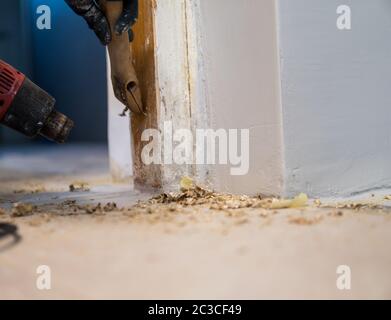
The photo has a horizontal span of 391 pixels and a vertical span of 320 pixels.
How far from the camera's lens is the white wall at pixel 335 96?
1445 millimetres

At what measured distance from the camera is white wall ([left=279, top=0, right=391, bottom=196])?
4.74ft

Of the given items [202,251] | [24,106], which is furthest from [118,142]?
[202,251]

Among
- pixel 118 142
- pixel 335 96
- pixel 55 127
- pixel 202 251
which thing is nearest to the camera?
pixel 202 251

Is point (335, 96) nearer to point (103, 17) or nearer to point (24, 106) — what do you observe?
point (103, 17)

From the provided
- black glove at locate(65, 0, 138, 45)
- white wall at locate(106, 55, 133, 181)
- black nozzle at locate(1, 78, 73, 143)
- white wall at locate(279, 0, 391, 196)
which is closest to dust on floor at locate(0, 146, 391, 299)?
white wall at locate(279, 0, 391, 196)

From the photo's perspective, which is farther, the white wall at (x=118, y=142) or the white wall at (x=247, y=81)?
the white wall at (x=118, y=142)

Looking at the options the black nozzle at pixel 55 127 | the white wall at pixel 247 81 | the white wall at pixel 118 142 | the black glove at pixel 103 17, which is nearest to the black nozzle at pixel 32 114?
the black nozzle at pixel 55 127

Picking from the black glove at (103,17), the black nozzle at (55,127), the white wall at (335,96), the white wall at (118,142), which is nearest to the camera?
the white wall at (335,96)

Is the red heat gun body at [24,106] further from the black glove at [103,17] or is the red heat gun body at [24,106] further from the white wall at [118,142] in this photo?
the white wall at [118,142]

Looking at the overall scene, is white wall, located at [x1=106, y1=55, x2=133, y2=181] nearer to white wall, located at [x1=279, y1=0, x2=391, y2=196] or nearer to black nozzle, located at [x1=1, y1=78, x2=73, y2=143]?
black nozzle, located at [x1=1, y1=78, x2=73, y2=143]

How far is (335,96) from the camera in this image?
4.98 ft

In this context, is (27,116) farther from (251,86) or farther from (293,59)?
(293,59)

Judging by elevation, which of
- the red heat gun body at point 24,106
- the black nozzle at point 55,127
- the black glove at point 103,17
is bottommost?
the black nozzle at point 55,127
